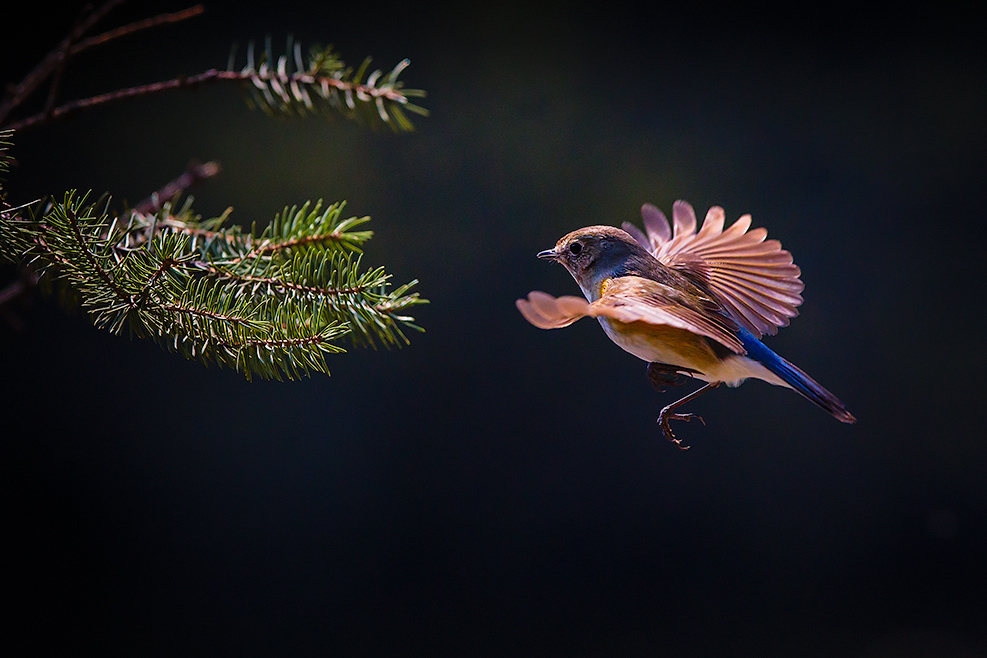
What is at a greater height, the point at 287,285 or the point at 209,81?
the point at 209,81

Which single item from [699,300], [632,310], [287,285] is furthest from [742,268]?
[287,285]

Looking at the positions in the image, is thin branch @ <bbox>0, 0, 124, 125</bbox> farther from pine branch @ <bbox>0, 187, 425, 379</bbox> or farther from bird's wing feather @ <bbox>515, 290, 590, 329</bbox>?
bird's wing feather @ <bbox>515, 290, 590, 329</bbox>

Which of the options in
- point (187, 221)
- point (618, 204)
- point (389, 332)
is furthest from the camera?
point (618, 204)

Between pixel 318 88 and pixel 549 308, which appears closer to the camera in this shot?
pixel 549 308

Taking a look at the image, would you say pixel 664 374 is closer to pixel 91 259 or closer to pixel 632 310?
A: pixel 632 310

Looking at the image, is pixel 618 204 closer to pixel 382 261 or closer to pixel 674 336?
pixel 382 261

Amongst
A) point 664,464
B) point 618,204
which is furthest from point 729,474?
point 618,204
